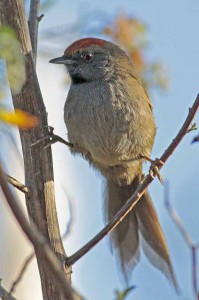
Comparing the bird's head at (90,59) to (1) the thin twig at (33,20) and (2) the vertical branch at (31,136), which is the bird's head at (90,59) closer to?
(1) the thin twig at (33,20)

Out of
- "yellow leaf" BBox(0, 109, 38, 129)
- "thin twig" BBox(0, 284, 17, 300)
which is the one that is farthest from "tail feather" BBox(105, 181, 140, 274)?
"yellow leaf" BBox(0, 109, 38, 129)

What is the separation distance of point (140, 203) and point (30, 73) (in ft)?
6.16

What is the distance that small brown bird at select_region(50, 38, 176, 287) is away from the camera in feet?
15.7

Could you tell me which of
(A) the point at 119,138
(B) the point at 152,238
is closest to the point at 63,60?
(A) the point at 119,138

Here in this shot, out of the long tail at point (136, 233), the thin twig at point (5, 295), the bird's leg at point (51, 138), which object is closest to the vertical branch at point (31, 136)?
the bird's leg at point (51, 138)

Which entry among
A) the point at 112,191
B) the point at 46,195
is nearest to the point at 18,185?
the point at 46,195

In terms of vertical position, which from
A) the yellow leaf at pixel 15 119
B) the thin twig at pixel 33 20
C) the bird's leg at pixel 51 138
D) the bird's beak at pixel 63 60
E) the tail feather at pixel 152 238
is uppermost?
the bird's beak at pixel 63 60

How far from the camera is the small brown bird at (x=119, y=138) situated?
15.7 feet

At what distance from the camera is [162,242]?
4.69 meters

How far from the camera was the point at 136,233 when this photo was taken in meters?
4.88

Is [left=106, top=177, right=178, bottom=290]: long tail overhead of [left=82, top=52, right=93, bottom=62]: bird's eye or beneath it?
beneath

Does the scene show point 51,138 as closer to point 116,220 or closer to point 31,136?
point 31,136

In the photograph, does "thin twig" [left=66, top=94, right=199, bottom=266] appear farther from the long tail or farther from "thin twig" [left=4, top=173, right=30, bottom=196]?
the long tail

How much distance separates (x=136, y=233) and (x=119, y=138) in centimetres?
71
